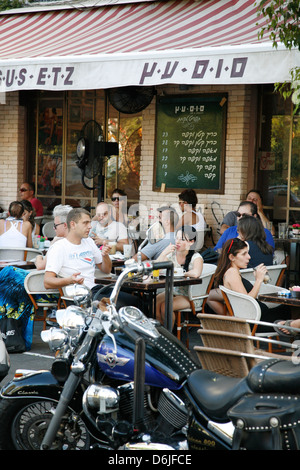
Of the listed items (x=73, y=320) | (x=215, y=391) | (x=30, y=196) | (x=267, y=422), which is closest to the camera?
(x=267, y=422)

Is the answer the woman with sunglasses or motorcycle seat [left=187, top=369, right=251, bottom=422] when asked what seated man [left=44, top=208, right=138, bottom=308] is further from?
motorcycle seat [left=187, top=369, right=251, bottom=422]

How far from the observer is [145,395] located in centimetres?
377

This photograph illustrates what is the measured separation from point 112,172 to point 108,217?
3083 millimetres

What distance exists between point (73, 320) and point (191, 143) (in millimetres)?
7717

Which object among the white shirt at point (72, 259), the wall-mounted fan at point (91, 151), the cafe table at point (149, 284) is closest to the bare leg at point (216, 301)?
the cafe table at point (149, 284)

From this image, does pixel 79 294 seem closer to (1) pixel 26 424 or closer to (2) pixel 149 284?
(1) pixel 26 424

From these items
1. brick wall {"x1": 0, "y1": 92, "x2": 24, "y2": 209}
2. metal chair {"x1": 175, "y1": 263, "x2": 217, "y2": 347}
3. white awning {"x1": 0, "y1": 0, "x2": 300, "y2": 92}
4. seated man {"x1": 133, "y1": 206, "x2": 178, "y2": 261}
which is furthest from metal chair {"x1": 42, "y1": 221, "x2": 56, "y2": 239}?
metal chair {"x1": 175, "y1": 263, "x2": 217, "y2": 347}

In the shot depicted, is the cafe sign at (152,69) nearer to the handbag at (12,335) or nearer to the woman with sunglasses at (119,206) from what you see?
the woman with sunglasses at (119,206)

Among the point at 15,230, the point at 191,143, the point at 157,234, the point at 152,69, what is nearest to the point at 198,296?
the point at 157,234

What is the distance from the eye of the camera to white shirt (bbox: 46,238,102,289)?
6973 mm

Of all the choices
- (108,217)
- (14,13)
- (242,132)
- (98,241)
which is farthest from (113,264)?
(14,13)

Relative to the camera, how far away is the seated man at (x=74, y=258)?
6.93 meters

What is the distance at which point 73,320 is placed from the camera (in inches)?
150

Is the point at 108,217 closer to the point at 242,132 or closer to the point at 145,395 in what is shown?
the point at 242,132
